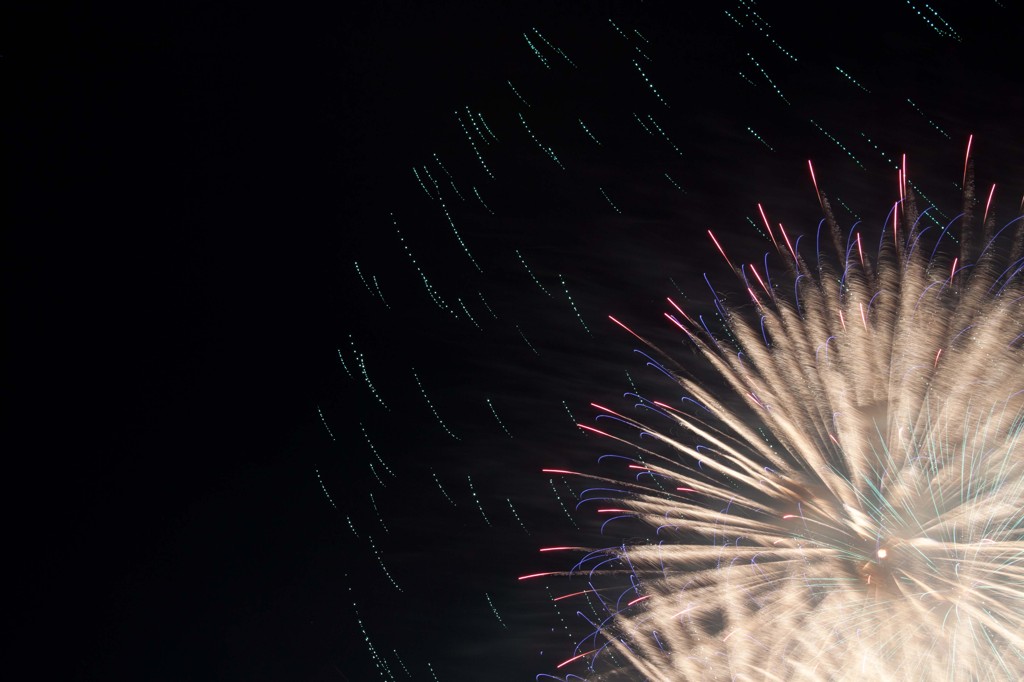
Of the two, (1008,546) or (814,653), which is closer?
(1008,546)

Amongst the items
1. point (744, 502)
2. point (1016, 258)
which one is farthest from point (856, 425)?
point (1016, 258)

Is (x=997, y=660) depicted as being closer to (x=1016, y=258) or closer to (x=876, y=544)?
(x=876, y=544)

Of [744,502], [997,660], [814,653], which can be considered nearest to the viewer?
[997,660]

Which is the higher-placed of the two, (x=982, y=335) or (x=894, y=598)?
(x=982, y=335)

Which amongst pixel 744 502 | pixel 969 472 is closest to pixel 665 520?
pixel 744 502

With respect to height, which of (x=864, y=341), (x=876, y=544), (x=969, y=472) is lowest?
(x=876, y=544)

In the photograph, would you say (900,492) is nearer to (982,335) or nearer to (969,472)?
(969,472)

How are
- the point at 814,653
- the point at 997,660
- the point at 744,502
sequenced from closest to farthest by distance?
1. the point at 997,660
2. the point at 814,653
3. the point at 744,502

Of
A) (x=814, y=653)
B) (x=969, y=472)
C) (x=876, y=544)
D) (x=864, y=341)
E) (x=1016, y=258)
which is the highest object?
(x=1016, y=258)

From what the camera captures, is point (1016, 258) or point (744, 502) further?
Answer: point (744, 502)
